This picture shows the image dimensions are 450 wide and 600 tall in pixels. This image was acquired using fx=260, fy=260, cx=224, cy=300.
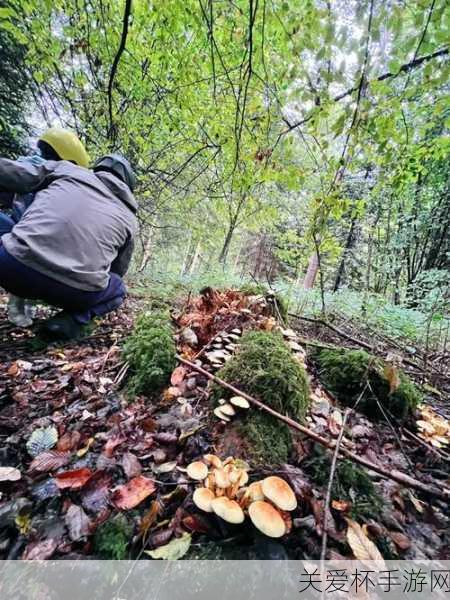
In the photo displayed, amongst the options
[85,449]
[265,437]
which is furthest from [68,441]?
[265,437]

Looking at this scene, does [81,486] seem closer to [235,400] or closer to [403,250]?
[235,400]

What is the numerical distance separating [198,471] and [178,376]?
764 millimetres

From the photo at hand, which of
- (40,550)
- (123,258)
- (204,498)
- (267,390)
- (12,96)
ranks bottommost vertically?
(40,550)

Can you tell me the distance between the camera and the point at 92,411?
155 cm

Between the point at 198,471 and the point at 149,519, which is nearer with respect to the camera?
the point at 149,519

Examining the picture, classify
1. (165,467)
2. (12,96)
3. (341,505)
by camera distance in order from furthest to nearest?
(12,96) < (165,467) < (341,505)

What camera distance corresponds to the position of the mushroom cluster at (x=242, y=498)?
83 cm

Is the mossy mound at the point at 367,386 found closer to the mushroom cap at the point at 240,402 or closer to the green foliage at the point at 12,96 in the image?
the mushroom cap at the point at 240,402

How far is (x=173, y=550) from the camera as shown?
2.70ft

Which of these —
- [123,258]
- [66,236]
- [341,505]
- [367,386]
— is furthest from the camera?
[123,258]

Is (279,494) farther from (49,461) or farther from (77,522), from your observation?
(49,461)

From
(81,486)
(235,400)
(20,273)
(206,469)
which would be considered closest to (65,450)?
(81,486)

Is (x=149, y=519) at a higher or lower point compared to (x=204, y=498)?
lower

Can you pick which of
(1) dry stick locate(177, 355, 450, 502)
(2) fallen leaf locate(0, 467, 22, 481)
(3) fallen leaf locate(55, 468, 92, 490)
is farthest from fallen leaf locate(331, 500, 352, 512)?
(2) fallen leaf locate(0, 467, 22, 481)
